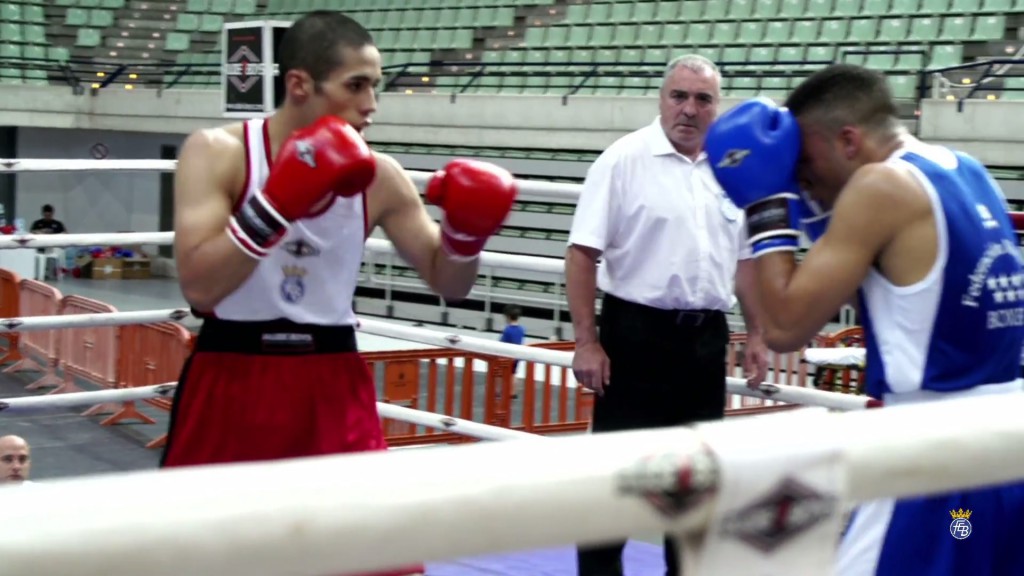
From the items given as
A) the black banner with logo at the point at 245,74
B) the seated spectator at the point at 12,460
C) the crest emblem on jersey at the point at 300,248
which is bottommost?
the seated spectator at the point at 12,460

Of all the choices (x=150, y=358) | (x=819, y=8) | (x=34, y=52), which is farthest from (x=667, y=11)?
(x=34, y=52)

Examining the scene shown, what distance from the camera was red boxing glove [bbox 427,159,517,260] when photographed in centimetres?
255

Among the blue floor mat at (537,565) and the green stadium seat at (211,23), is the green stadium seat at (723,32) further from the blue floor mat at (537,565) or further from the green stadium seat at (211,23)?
the blue floor mat at (537,565)

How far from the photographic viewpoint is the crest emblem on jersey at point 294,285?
101 inches

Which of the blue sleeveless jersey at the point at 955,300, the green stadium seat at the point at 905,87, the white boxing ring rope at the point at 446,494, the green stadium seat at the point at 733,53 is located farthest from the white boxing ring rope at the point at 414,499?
the green stadium seat at the point at 733,53

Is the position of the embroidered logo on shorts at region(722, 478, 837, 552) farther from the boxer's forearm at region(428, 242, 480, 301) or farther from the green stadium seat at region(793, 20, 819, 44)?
the green stadium seat at region(793, 20, 819, 44)

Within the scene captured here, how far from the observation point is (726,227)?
3502 mm

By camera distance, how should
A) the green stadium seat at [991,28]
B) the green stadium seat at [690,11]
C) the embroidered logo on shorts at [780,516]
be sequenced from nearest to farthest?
the embroidered logo on shorts at [780,516]
the green stadium seat at [991,28]
the green stadium seat at [690,11]

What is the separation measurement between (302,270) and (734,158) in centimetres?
86

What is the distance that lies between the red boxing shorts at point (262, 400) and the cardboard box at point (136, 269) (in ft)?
55.4

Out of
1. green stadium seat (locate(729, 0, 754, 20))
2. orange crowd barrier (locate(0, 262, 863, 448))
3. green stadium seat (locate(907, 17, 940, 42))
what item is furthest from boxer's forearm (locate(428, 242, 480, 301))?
green stadium seat (locate(729, 0, 754, 20))

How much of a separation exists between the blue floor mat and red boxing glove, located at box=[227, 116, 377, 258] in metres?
1.71

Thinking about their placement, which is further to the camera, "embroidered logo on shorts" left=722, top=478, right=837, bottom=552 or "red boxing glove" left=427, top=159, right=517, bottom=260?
"red boxing glove" left=427, top=159, right=517, bottom=260

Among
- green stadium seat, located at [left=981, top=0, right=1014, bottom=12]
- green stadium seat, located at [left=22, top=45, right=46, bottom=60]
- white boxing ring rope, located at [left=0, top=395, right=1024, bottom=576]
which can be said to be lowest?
white boxing ring rope, located at [left=0, top=395, right=1024, bottom=576]
